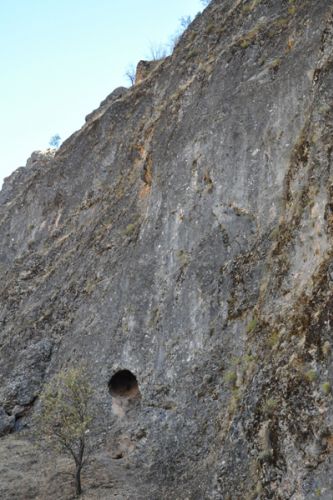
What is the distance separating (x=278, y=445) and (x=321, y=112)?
27.0 ft

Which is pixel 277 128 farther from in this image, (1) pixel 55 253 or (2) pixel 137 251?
(1) pixel 55 253

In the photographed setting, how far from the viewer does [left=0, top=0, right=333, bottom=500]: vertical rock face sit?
39.2 ft

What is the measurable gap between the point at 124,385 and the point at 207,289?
17.3 feet

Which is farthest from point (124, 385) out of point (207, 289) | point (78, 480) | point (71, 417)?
point (207, 289)

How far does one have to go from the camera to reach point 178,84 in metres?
29.9

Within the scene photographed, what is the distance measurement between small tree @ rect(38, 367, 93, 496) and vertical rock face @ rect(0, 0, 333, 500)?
2.33 feet

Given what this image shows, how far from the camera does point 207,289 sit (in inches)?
763

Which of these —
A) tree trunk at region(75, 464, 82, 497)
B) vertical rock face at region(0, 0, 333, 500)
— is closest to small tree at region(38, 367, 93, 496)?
→ tree trunk at region(75, 464, 82, 497)

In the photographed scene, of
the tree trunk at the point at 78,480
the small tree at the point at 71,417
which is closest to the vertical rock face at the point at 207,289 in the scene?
the tree trunk at the point at 78,480

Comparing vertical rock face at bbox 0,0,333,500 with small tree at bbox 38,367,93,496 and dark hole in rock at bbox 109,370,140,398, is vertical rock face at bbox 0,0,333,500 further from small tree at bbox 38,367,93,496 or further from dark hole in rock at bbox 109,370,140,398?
small tree at bbox 38,367,93,496

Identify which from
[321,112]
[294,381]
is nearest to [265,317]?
[294,381]

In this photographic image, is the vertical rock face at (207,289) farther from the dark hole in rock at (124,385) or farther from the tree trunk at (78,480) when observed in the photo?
the tree trunk at (78,480)

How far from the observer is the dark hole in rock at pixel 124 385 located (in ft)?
69.2

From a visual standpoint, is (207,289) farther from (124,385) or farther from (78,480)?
(78,480)
